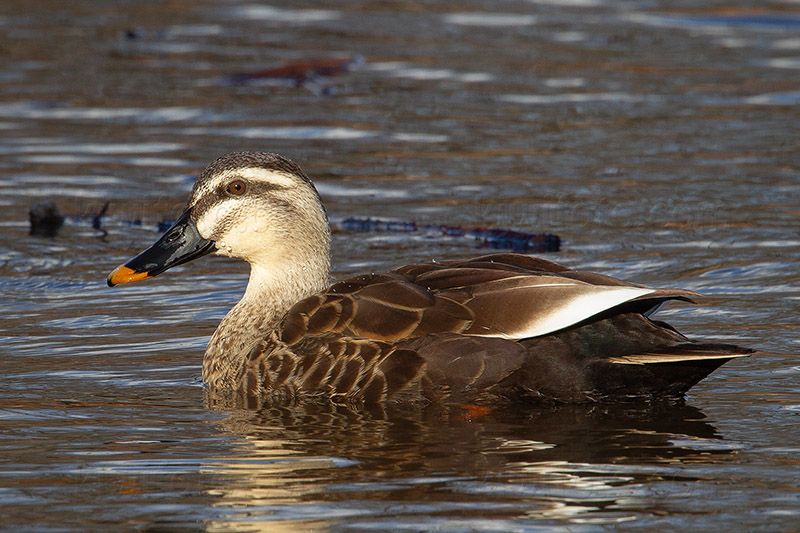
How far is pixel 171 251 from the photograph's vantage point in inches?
303

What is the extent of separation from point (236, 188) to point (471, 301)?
1.63 metres

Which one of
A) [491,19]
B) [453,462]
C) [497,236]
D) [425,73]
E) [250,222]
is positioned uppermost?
[491,19]

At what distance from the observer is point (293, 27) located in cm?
1922

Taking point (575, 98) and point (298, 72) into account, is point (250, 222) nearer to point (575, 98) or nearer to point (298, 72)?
point (575, 98)

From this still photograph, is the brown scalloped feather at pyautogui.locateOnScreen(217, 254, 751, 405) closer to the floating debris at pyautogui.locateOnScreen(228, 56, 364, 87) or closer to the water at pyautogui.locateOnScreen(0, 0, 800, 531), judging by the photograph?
the water at pyautogui.locateOnScreen(0, 0, 800, 531)

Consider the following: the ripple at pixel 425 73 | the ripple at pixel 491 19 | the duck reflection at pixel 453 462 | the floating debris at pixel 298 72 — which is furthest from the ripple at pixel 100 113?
the duck reflection at pixel 453 462

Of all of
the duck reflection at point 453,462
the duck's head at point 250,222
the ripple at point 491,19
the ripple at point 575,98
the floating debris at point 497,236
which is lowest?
the duck reflection at point 453,462

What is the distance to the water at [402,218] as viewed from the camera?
5664mm

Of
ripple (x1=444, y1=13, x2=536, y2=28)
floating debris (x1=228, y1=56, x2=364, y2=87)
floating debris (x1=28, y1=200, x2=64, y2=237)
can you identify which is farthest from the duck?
ripple (x1=444, y1=13, x2=536, y2=28)

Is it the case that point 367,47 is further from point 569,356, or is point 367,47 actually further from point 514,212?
point 569,356

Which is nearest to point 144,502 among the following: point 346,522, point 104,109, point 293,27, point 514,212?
point 346,522

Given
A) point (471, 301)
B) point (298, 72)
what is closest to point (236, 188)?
point (471, 301)

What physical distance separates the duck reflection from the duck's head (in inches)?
43.0

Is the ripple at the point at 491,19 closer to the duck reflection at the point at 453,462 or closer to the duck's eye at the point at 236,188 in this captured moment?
the duck's eye at the point at 236,188
